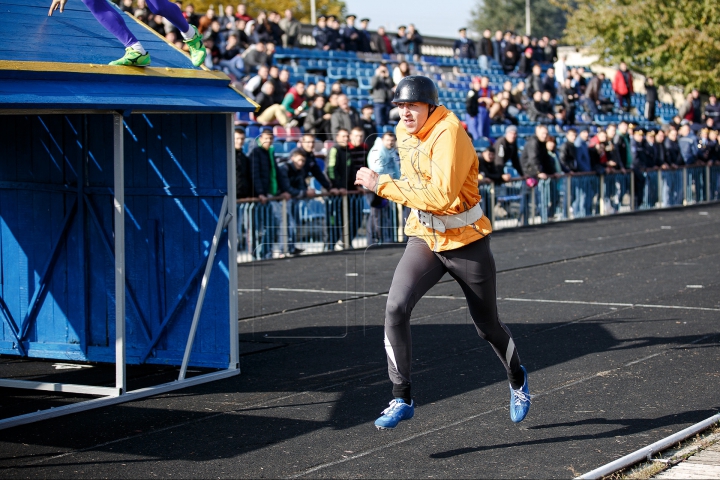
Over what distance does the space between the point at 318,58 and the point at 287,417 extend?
2279 centimetres

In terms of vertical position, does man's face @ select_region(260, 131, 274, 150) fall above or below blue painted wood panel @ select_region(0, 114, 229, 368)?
above

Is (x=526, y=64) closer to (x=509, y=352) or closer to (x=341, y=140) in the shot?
(x=341, y=140)

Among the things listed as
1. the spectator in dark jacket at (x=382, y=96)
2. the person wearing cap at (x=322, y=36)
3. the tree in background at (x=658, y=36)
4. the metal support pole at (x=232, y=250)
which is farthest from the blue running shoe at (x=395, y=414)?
the tree in background at (x=658, y=36)

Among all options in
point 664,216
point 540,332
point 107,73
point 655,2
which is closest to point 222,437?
point 107,73

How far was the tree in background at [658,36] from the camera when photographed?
119 feet

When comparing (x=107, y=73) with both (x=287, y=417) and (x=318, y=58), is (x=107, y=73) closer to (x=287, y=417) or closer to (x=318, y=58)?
(x=287, y=417)

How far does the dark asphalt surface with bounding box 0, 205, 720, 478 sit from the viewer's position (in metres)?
5.86

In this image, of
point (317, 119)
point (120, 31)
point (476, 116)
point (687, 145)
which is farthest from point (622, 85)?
point (120, 31)

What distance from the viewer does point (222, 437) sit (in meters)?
6.40

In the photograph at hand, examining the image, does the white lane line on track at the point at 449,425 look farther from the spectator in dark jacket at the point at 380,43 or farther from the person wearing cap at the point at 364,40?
the spectator in dark jacket at the point at 380,43

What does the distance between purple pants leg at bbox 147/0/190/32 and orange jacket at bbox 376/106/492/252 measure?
258 centimetres

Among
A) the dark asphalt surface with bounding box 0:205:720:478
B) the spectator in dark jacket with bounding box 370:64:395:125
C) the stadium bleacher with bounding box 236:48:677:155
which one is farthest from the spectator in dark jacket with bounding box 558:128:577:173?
the dark asphalt surface with bounding box 0:205:720:478

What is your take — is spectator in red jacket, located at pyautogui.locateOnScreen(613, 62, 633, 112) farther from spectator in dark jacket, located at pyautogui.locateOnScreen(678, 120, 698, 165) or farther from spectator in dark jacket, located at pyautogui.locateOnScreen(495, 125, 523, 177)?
spectator in dark jacket, located at pyautogui.locateOnScreen(495, 125, 523, 177)

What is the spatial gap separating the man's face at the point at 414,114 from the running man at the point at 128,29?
2402 millimetres
